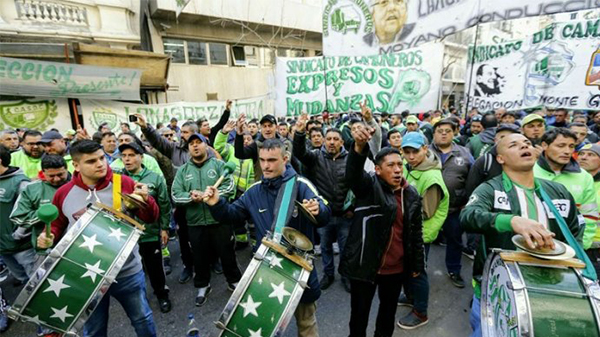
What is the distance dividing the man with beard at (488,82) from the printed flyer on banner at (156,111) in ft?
22.7

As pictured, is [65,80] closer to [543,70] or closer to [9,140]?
[9,140]

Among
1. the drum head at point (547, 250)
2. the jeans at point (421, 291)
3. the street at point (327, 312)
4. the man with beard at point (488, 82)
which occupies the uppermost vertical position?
the man with beard at point (488, 82)

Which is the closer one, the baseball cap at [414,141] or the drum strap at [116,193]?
the drum strap at [116,193]

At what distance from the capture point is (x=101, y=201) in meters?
2.46

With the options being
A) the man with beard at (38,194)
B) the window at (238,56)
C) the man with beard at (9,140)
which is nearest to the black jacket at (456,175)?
the man with beard at (38,194)

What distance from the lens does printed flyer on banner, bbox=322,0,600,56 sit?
13.3 ft

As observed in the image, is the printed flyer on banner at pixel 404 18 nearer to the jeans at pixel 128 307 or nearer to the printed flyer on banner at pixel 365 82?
the printed flyer on banner at pixel 365 82

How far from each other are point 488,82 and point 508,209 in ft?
22.5

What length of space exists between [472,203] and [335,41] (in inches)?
164

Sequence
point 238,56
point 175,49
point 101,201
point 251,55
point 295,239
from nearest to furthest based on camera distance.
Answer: point 295,239
point 101,201
point 175,49
point 238,56
point 251,55

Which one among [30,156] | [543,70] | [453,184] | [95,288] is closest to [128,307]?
[95,288]

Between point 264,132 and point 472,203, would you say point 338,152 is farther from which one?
point 472,203

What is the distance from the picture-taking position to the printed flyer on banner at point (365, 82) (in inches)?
275

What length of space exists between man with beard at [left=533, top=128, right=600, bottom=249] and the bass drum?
1.52 m
